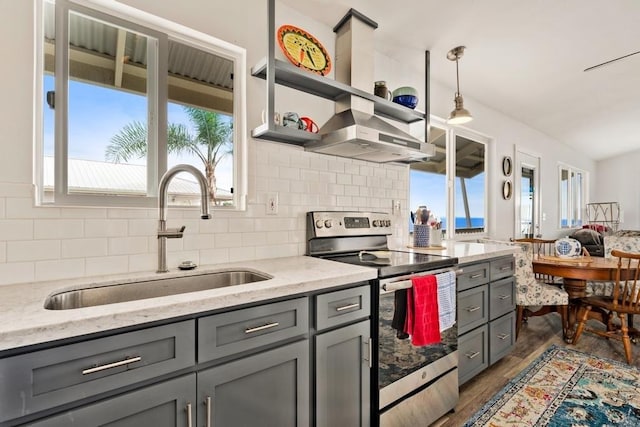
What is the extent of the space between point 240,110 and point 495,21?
6.48 feet

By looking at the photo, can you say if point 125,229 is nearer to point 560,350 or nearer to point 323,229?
point 323,229

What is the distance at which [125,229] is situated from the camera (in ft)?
4.68

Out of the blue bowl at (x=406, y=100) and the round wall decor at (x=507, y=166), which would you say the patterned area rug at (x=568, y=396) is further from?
the round wall decor at (x=507, y=166)

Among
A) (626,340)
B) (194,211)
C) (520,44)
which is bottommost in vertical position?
(626,340)

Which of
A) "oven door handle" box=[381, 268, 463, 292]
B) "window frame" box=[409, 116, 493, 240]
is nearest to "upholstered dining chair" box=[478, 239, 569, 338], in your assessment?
"window frame" box=[409, 116, 493, 240]

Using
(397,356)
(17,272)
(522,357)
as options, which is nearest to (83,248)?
(17,272)

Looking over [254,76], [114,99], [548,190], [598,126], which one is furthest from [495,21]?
[598,126]

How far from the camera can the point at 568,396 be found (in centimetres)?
203

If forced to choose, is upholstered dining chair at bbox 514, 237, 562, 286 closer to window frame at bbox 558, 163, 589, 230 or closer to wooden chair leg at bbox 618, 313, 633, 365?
wooden chair leg at bbox 618, 313, 633, 365

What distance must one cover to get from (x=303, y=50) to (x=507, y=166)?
337cm

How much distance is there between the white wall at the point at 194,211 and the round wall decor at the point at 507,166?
1947 millimetres

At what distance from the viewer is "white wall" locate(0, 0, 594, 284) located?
1205mm

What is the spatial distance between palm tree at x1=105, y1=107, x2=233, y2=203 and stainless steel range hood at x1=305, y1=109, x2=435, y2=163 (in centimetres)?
53

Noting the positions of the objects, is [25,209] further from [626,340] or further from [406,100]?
[626,340]
